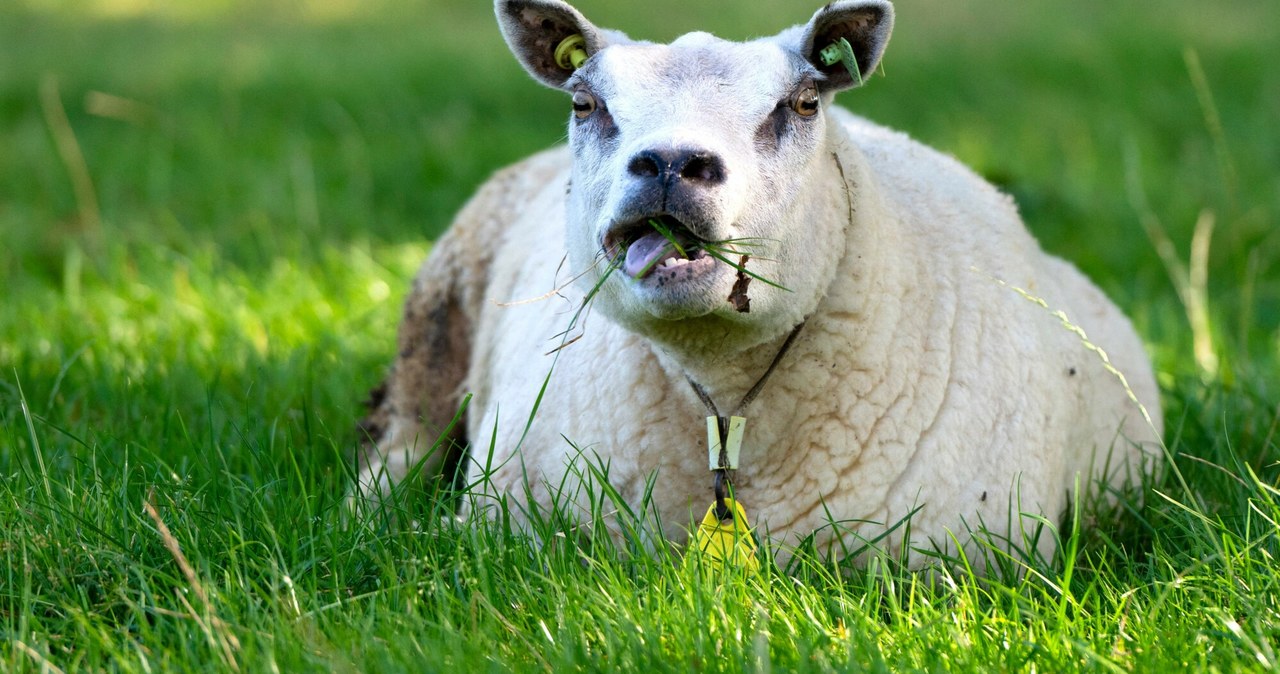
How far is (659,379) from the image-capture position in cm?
363

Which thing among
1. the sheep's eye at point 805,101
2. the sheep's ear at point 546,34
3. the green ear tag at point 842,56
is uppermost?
the sheep's ear at point 546,34

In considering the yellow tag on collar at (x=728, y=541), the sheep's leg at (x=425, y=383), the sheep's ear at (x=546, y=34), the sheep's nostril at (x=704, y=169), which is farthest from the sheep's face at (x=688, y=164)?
the sheep's leg at (x=425, y=383)

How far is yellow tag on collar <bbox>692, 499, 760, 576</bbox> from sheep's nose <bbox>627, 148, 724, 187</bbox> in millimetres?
758

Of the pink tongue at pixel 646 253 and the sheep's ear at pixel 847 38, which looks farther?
the sheep's ear at pixel 847 38

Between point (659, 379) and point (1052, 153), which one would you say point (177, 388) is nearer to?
point (659, 379)

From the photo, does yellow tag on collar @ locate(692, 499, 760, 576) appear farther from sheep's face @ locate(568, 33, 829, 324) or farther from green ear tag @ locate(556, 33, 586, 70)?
green ear tag @ locate(556, 33, 586, 70)

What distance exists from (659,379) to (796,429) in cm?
38

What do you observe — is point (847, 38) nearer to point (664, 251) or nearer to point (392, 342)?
point (664, 251)

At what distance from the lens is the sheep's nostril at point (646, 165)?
2980mm

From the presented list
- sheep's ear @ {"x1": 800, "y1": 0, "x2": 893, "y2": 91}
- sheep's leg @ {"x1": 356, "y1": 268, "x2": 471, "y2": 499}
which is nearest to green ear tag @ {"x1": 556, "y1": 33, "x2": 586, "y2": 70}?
sheep's ear @ {"x1": 800, "y1": 0, "x2": 893, "y2": 91}

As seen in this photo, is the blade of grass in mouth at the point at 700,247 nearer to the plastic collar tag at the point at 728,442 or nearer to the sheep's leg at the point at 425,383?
the plastic collar tag at the point at 728,442

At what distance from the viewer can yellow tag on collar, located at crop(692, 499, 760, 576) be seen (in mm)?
3138

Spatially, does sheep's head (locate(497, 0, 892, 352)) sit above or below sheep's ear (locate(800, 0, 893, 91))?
below

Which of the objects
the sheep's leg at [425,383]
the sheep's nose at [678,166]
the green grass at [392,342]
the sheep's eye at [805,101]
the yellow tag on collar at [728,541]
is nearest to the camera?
the green grass at [392,342]
